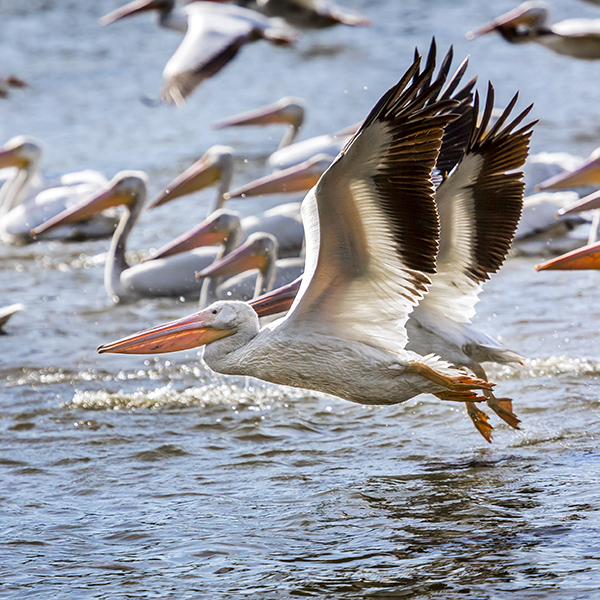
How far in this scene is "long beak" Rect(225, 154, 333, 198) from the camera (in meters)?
8.48

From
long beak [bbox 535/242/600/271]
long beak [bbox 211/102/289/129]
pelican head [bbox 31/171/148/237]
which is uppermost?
long beak [bbox 535/242/600/271]

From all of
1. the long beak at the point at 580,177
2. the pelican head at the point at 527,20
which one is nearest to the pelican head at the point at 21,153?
the pelican head at the point at 527,20

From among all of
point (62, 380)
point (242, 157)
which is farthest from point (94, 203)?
point (242, 157)

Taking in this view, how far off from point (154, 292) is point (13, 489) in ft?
11.0

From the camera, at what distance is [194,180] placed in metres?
9.18

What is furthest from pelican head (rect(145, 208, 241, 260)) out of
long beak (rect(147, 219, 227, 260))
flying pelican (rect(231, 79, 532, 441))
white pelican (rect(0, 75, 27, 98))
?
white pelican (rect(0, 75, 27, 98))

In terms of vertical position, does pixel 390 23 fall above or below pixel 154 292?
above

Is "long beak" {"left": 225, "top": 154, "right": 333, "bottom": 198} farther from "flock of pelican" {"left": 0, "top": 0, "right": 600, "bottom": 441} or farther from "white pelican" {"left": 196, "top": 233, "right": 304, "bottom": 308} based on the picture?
"white pelican" {"left": 196, "top": 233, "right": 304, "bottom": 308}

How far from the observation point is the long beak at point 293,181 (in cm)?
848

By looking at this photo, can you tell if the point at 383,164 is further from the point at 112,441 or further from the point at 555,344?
the point at 555,344

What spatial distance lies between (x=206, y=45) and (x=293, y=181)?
1240mm

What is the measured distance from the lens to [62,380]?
612 cm

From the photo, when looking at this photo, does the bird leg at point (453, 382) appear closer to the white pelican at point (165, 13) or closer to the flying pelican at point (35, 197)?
the flying pelican at point (35, 197)

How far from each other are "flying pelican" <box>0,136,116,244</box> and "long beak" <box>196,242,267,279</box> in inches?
103
